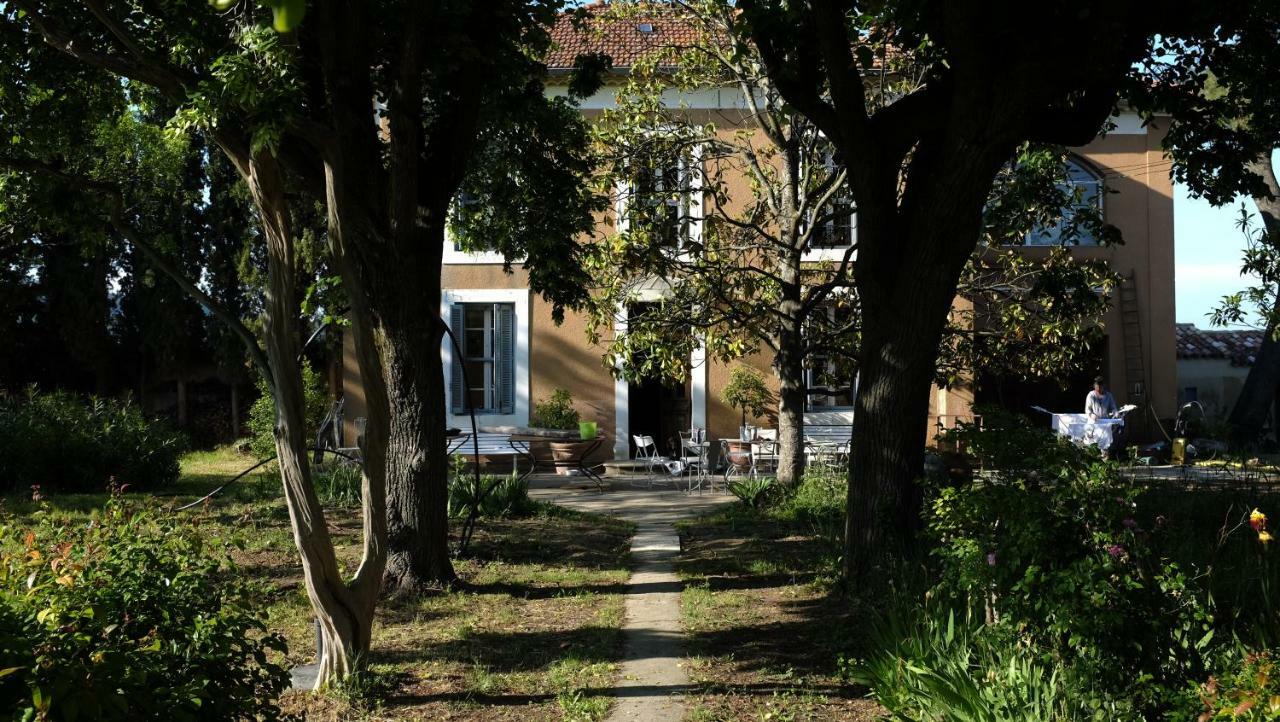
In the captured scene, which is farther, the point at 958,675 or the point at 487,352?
the point at 487,352

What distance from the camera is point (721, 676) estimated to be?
602 cm

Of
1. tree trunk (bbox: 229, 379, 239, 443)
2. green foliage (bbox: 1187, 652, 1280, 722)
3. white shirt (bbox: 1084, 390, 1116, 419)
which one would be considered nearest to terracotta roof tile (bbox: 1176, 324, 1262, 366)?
white shirt (bbox: 1084, 390, 1116, 419)

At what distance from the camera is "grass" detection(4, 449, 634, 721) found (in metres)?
5.52

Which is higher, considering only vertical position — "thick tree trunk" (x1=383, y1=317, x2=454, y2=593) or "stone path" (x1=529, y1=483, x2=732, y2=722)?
"thick tree trunk" (x1=383, y1=317, x2=454, y2=593)

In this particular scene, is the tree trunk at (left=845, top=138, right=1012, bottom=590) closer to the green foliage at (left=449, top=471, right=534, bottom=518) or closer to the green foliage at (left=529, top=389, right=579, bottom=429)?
the green foliage at (left=449, top=471, right=534, bottom=518)

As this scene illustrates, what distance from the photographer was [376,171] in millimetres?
7504

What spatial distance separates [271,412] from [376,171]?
1396 cm

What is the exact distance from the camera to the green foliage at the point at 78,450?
14.0 meters

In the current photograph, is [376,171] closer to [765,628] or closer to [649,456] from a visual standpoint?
[765,628]

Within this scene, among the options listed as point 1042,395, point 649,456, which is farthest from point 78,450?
point 1042,395

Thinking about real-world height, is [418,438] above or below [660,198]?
below

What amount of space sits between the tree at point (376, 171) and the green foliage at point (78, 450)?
7.34 meters

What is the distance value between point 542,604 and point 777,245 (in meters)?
6.77

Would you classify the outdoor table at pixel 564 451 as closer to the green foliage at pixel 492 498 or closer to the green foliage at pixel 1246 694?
the green foliage at pixel 492 498
